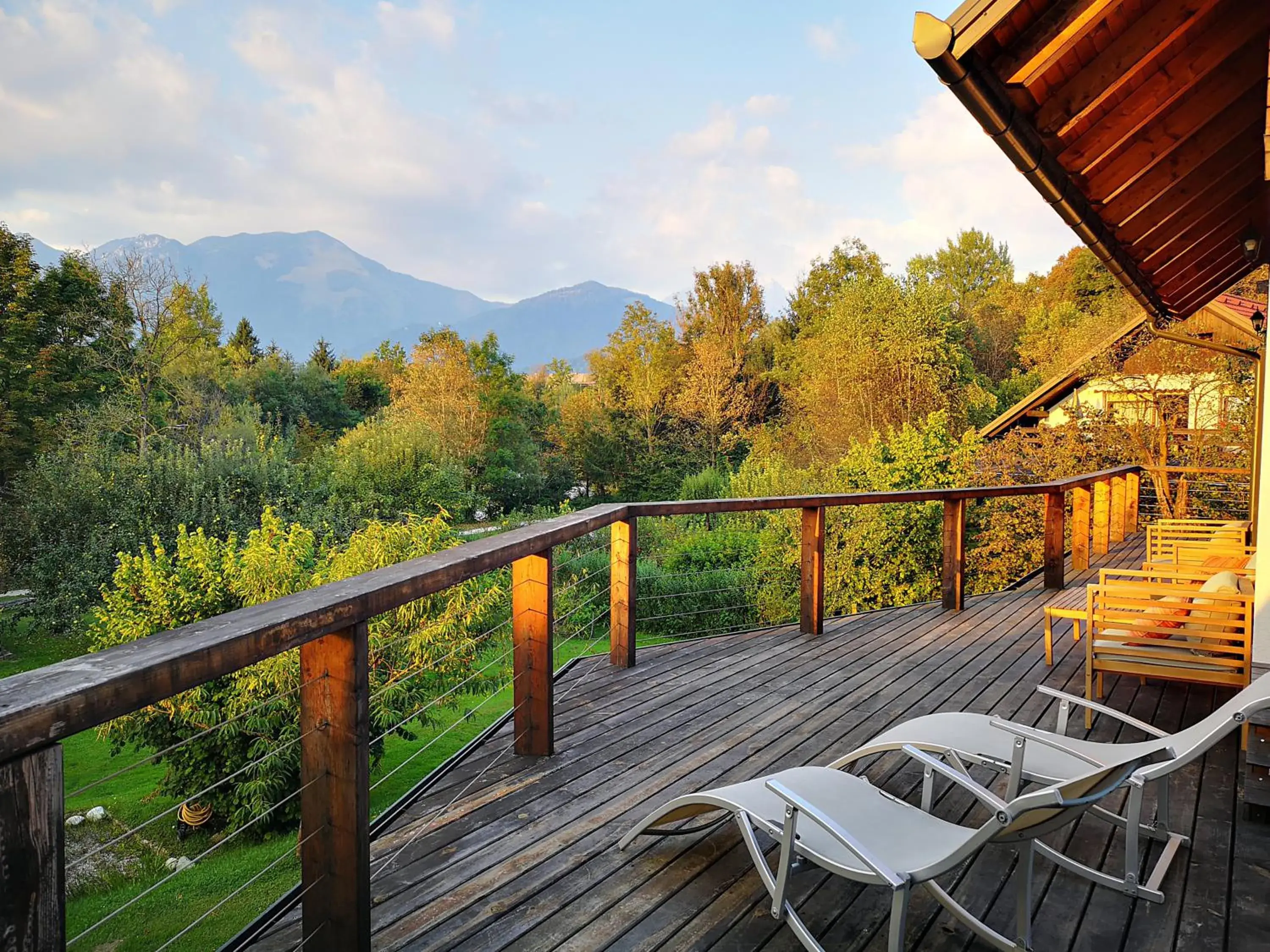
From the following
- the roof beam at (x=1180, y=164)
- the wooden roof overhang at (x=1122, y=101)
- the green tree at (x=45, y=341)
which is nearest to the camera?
the wooden roof overhang at (x=1122, y=101)

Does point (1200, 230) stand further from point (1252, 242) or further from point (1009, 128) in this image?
point (1009, 128)

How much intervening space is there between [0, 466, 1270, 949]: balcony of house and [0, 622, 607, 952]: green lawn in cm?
15

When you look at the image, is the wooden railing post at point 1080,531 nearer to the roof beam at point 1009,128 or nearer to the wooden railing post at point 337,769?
the roof beam at point 1009,128

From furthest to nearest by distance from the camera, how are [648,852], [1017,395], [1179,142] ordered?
[1017,395] < [1179,142] < [648,852]

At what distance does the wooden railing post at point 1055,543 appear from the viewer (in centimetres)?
676

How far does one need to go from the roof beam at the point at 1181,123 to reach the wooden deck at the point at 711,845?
106 inches

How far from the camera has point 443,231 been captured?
138 m

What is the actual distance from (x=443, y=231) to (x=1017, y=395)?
127 meters

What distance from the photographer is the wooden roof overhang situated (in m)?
2.84

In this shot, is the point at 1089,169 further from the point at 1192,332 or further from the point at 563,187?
the point at 563,187

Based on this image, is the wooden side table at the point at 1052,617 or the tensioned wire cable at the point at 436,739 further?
the wooden side table at the point at 1052,617

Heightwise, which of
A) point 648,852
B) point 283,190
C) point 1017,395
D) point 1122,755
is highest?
point 283,190

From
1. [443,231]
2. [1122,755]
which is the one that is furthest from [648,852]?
[443,231]

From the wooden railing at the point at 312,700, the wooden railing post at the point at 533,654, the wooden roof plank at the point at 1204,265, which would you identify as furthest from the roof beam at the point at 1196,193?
the wooden railing post at the point at 533,654
